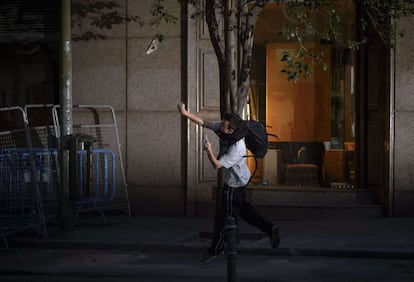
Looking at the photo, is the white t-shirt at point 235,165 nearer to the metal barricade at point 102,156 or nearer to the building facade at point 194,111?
the metal barricade at point 102,156

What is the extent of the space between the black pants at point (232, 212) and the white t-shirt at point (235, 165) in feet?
0.31

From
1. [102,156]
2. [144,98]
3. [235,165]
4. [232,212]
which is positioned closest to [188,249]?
[232,212]

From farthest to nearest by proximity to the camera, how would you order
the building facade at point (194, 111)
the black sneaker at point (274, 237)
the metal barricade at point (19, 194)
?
the building facade at point (194, 111) → the metal barricade at point (19, 194) → the black sneaker at point (274, 237)

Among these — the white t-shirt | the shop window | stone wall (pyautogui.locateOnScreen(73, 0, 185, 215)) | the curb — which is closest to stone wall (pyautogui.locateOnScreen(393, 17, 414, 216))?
the shop window

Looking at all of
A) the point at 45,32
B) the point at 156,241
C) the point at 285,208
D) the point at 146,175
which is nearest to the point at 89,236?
the point at 156,241

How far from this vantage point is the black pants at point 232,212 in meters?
10.6

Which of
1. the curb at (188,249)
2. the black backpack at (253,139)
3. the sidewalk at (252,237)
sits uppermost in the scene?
the black backpack at (253,139)

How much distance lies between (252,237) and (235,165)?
2.10 meters

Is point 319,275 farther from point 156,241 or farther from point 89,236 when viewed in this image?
point 89,236

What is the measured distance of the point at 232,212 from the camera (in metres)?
10.6

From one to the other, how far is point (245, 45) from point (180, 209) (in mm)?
4283

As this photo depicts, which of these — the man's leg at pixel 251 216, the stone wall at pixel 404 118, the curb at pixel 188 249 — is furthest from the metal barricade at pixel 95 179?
the stone wall at pixel 404 118

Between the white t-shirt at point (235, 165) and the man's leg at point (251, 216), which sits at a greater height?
the white t-shirt at point (235, 165)

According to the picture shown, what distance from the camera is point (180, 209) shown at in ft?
Answer: 49.2
